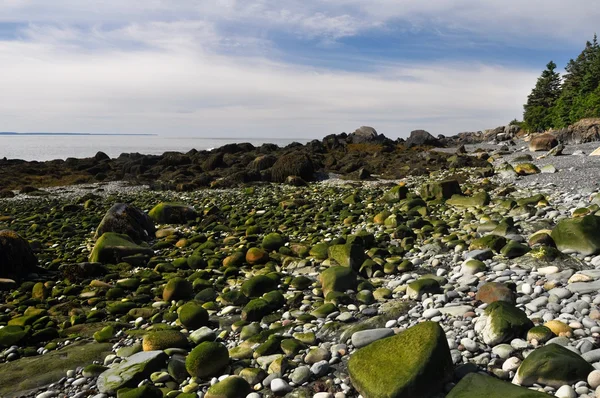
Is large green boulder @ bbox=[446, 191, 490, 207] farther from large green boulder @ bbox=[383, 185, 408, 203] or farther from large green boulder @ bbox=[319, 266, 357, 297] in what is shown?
large green boulder @ bbox=[319, 266, 357, 297]

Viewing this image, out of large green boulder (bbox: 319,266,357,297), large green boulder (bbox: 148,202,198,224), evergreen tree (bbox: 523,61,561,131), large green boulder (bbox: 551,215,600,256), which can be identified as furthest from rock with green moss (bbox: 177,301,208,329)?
evergreen tree (bbox: 523,61,561,131)

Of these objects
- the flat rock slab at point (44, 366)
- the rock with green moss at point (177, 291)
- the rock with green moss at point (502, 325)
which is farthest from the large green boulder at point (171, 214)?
Result: the rock with green moss at point (502, 325)

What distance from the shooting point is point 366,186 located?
19094mm

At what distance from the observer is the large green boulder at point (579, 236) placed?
6.69 meters

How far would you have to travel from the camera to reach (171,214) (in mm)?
13820

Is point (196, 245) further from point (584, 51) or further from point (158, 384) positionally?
point (584, 51)

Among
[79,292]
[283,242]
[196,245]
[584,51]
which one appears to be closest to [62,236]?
[196,245]

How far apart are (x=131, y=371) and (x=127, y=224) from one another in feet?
25.2

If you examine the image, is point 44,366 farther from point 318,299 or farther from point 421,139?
point 421,139

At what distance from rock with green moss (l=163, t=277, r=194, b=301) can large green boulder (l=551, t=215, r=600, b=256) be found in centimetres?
610

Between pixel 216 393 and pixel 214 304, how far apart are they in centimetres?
281

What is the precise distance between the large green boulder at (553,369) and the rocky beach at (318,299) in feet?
0.04

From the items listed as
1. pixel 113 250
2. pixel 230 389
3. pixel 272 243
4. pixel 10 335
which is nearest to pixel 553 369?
pixel 230 389

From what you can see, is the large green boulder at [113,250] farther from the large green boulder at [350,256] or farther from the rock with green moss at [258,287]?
the large green boulder at [350,256]
